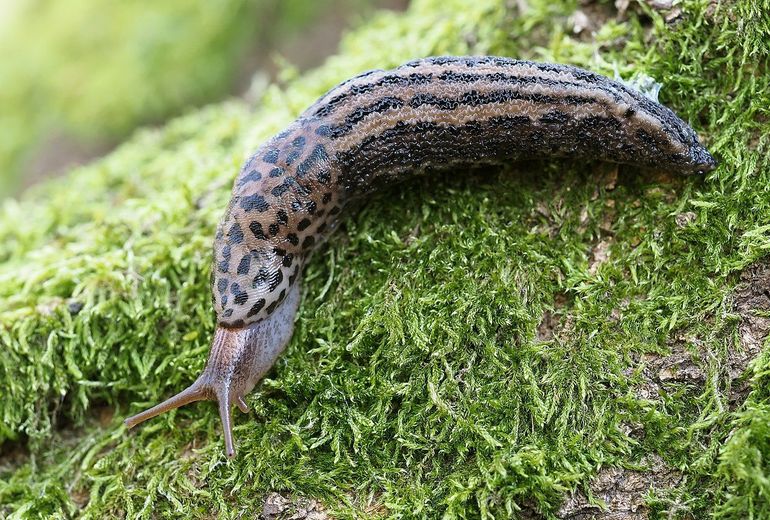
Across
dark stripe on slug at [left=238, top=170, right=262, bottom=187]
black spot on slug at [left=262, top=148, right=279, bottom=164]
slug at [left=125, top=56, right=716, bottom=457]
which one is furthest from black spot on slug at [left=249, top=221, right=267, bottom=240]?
black spot on slug at [left=262, top=148, right=279, bottom=164]

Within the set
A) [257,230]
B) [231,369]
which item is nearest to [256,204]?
[257,230]

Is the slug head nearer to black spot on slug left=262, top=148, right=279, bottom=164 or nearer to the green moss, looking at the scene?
the green moss

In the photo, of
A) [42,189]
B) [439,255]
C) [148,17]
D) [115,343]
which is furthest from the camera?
[148,17]

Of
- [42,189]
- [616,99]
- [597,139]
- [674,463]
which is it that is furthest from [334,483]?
[42,189]

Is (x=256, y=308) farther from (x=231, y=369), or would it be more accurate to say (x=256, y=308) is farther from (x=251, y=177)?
(x=251, y=177)

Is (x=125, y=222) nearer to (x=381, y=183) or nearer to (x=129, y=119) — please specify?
(x=381, y=183)

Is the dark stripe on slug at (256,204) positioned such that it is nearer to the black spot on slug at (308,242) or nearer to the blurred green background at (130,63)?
the black spot on slug at (308,242)

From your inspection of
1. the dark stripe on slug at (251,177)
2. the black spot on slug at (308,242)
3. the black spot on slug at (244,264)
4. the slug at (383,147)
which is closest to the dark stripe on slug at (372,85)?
the slug at (383,147)
